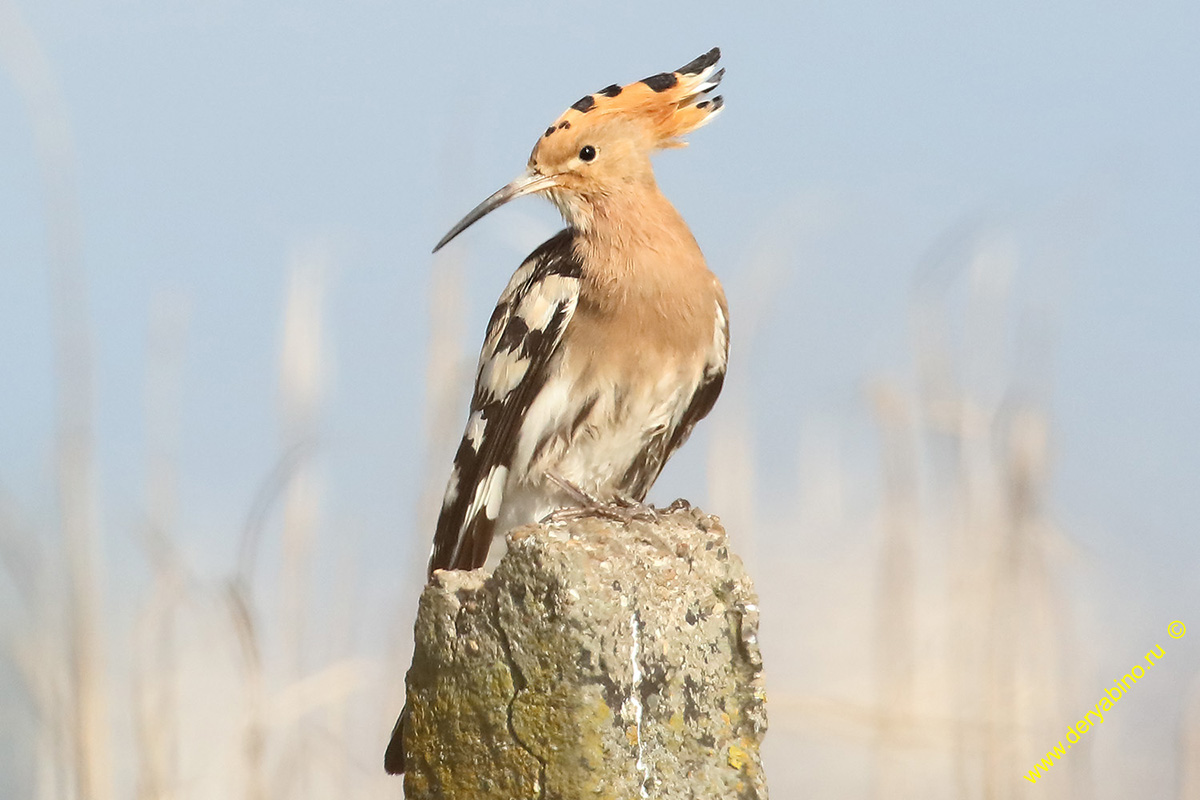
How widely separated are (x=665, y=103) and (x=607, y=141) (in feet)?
0.48

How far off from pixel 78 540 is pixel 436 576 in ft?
4.23

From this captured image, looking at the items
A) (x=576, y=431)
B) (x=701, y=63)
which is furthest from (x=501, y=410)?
(x=701, y=63)

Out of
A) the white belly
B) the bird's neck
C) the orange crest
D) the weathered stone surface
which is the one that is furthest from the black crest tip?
the weathered stone surface

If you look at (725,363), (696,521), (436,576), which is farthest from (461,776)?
(725,363)

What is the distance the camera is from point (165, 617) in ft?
9.04

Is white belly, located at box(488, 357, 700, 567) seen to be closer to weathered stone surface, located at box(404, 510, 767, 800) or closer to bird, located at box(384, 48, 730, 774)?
bird, located at box(384, 48, 730, 774)

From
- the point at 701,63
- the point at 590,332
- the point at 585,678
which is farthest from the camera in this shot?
the point at 701,63

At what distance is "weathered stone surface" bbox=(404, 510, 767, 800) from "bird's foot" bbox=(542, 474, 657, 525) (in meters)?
0.18

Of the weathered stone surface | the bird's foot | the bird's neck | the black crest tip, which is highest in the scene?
the black crest tip

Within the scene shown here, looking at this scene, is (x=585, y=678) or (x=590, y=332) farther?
(x=590, y=332)

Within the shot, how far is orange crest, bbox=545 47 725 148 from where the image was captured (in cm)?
263

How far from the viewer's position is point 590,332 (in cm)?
254

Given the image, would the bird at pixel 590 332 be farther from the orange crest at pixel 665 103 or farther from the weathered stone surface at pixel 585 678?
the weathered stone surface at pixel 585 678

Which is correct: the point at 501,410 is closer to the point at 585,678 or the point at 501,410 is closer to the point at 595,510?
the point at 595,510
